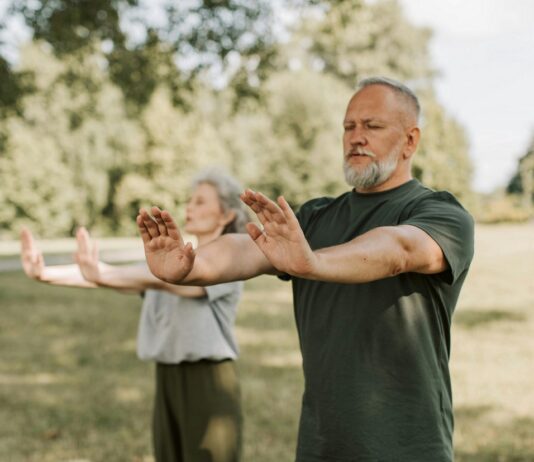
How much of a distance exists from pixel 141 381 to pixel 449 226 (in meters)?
5.99

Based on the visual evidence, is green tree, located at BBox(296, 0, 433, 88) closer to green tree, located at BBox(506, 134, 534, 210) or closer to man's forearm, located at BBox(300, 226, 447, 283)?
green tree, located at BBox(506, 134, 534, 210)

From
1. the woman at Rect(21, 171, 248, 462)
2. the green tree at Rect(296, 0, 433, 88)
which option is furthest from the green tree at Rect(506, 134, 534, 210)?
the woman at Rect(21, 171, 248, 462)

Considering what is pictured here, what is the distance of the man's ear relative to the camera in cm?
251

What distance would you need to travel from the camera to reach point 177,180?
4197 cm

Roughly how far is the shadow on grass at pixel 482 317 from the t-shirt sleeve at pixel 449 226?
360 inches

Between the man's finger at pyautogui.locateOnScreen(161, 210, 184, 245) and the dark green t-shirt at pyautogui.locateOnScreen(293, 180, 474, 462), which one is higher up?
the man's finger at pyautogui.locateOnScreen(161, 210, 184, 245)

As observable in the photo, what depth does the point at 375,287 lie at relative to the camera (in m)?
2.31

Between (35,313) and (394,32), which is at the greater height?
(394,32)

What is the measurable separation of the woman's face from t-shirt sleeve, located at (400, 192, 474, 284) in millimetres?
1762

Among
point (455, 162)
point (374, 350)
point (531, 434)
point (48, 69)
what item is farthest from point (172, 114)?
point (374, 350)

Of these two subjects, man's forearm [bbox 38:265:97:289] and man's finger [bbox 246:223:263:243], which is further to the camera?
man's forearm [bbox 38:265:97:289]

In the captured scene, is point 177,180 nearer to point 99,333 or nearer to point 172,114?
point 172,114

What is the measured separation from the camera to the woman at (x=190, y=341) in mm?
3615

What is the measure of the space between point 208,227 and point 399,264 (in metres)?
1.98
